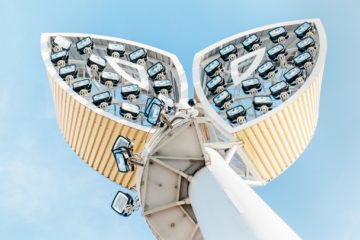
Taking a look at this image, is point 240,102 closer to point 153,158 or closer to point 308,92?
point 308,92

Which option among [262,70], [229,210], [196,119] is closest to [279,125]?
[262,70]

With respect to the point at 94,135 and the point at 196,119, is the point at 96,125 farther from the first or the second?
the point at 196,119

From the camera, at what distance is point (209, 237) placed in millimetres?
8305

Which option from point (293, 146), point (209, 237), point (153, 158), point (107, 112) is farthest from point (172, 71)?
point (209, 237)

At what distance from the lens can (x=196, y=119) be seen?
1089 centimetres

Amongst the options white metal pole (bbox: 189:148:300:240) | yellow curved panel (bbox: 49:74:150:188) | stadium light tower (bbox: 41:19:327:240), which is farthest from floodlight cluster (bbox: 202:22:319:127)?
white metal pole (bbox: 189:148:300:240)

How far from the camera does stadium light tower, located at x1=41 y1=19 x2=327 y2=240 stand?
9.59 metres

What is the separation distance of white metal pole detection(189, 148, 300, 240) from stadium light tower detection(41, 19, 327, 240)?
0.02m

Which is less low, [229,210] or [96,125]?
[229,210]

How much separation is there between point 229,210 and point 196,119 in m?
3.18

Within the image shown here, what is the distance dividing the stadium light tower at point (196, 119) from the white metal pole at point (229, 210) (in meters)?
0.02

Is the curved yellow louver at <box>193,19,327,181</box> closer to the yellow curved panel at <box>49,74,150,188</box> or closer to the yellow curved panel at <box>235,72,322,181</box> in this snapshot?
the yellow curved panel at <box>235,72,322,181</box>

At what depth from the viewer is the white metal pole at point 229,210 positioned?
7062 millimetres

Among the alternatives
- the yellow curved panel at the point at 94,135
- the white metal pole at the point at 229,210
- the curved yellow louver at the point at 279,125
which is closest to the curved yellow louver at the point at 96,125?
the yellow curved panel at the point at 94,135
